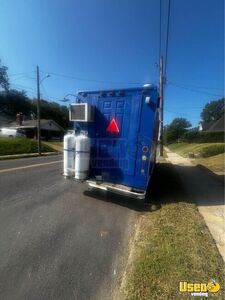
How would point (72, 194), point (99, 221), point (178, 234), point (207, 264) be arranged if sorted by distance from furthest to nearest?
point (72, 194)
point (99, 221)
point (178, 234)
point (207, 264)

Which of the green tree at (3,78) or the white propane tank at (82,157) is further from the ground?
the green tree at (3,78)

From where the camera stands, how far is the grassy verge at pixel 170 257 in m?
2.53

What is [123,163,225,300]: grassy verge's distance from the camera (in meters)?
2.53

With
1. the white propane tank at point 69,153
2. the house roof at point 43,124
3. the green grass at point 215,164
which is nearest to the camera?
the white propane tank at point 69,153

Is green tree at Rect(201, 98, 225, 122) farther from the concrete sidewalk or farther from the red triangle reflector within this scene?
the red triangle reflector

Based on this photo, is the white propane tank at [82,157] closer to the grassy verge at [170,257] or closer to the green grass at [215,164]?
the grassy verge at [170,257]

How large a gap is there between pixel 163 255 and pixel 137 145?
9.32ft

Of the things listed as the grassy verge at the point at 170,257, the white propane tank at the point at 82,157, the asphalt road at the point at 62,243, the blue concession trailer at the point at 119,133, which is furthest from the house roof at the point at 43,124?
the grassy verge at the point at 170,257

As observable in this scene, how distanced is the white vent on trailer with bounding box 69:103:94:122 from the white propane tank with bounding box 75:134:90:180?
1.75 feet

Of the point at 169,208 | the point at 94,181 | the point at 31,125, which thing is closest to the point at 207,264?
the point at 169,208

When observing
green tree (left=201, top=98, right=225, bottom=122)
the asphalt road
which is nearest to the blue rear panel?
the asphalt road

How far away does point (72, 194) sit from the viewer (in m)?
6.33

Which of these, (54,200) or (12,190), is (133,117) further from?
(12,190)

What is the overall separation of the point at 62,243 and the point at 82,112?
3545mm
